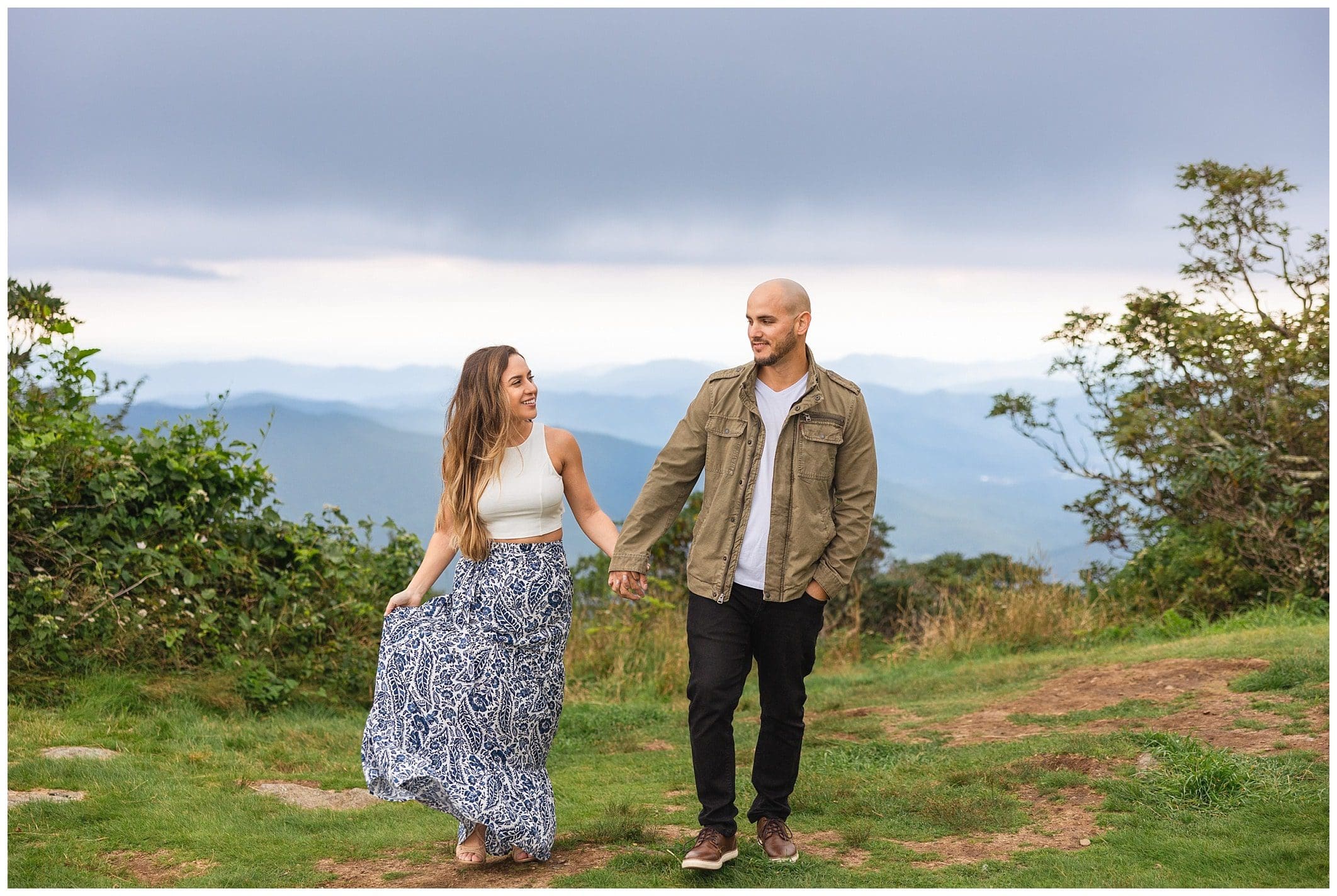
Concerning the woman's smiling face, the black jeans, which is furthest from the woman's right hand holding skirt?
the black jeans

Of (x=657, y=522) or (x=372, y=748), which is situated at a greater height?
(x=657, y=522)

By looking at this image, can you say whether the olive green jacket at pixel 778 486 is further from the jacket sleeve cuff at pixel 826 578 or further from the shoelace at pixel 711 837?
the shoelace at pixel 711 837

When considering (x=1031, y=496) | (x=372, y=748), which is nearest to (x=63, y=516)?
(x=372, y=748)

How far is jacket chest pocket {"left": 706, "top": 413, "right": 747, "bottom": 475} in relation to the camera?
448cm

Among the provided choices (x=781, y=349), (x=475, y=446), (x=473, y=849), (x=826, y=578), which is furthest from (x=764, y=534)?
(x=473, y=849)

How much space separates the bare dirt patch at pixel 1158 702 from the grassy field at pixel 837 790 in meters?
0.02

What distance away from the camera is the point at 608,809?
5.39 m

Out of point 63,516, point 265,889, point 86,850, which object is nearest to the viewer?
point 265,889

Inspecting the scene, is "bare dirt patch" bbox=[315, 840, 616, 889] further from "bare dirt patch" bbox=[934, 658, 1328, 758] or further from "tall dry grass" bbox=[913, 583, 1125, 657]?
"tall dry grass" bbox=[913, 583, 1125, 657]

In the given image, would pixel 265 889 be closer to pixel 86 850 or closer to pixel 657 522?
pixel 86 850

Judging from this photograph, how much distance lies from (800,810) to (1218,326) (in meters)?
8.52

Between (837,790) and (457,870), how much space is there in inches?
75.3

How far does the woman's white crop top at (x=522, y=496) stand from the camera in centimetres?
473

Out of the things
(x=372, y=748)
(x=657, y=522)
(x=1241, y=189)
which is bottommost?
(x=372, y=748)
